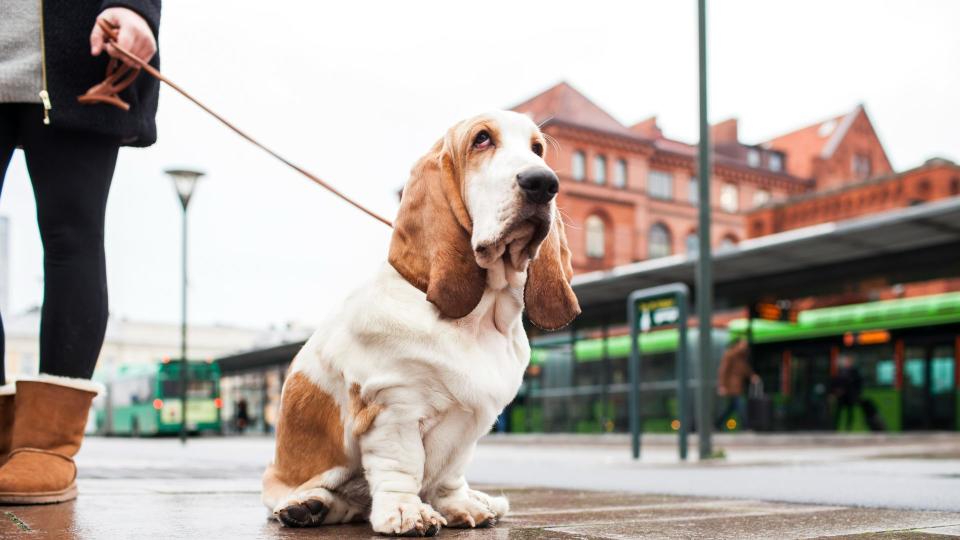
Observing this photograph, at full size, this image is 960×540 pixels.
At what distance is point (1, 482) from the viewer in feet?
10.1

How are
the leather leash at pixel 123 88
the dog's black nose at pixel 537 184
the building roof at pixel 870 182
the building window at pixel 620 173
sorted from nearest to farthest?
1. the dog's black nose at pixel 537 184
2. the leather leash at pixel 123 88
3. the building roof at pixel 870 182
4. the building window at pixel 620 173

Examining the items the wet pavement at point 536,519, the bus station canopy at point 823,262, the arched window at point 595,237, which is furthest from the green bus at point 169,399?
the wet pavement at point 536,519

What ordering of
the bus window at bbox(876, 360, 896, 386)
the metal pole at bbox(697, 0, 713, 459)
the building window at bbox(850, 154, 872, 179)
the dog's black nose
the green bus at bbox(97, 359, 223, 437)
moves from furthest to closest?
the building window at bbox(850, 154, 872, 179) → the green bus at bbox(97, 359, 223, 437) → the bus window at bbox(876, 360, 896, 386) → the metal pole at bbox(697, 0, 713, 459) → the dog's black nose

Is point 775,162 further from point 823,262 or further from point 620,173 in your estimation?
point 823,262

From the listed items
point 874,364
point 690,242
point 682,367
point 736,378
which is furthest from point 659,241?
point 682,367

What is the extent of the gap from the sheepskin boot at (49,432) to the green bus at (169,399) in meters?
31.4

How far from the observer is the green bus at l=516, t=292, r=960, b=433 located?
63.0 ft

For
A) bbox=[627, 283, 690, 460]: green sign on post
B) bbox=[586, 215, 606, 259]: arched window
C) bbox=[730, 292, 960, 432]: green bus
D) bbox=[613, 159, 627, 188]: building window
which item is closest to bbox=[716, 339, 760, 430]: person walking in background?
bbox=[730, 292, 960, 432]: green bus

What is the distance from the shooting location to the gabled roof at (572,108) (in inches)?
2080

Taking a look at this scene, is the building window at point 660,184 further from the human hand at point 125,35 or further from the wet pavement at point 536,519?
the human hand at point 125,35

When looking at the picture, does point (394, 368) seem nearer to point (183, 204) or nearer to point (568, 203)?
point (183, 204)

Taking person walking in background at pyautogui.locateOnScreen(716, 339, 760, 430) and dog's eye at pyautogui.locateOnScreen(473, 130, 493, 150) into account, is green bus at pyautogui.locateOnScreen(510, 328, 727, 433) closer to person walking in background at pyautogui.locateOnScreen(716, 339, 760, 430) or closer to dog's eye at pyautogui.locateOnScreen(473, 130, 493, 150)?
person walking in background at pyautogui.locateOnScreen(716, 339, 760, 430)

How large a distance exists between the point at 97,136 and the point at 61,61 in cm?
27

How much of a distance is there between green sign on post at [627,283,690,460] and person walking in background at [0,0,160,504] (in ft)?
27.2
